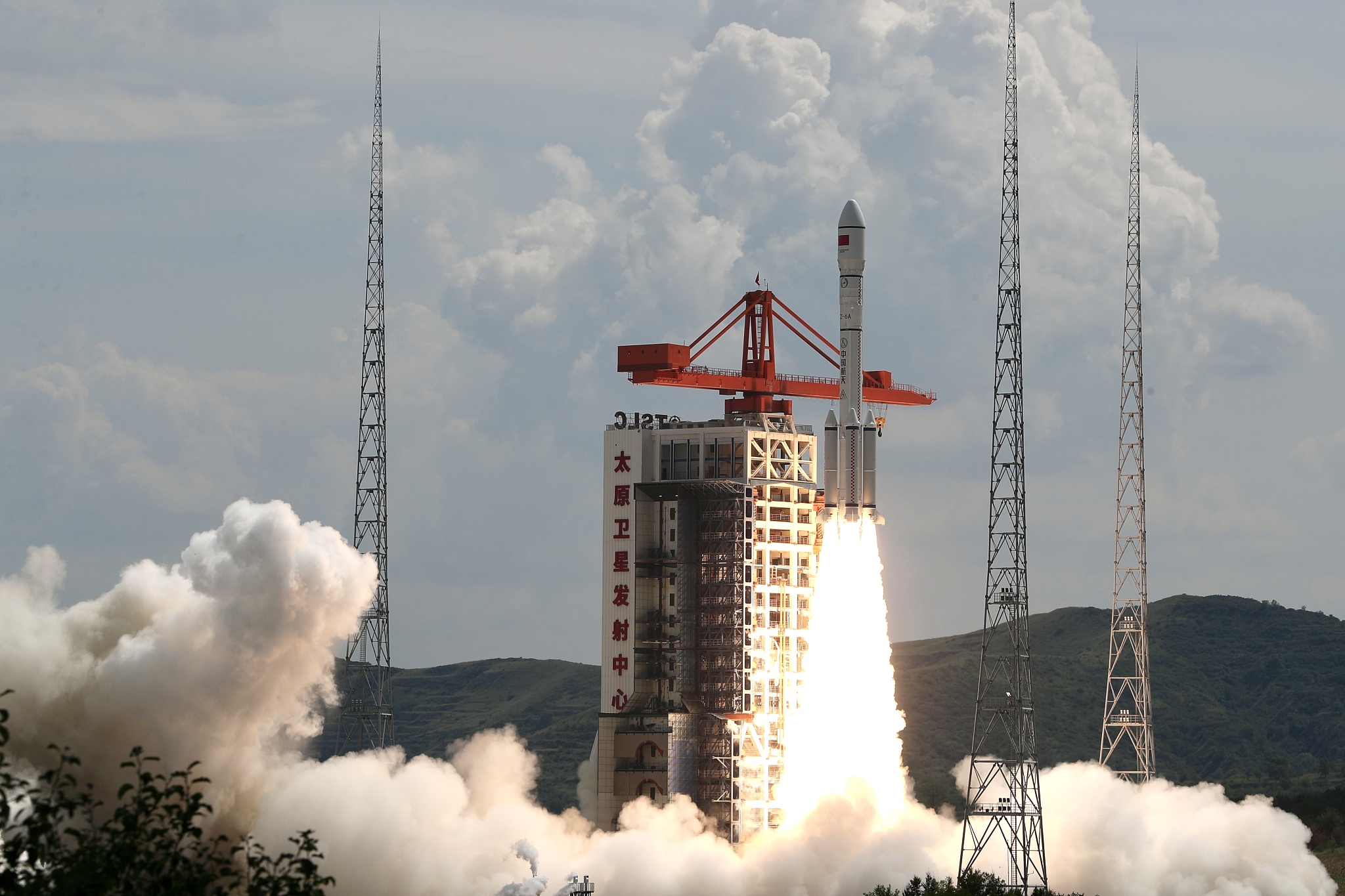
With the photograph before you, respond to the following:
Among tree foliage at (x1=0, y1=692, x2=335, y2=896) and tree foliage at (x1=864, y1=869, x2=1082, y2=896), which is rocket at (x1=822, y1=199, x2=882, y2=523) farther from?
tree foliage at (x1=0, y1=692, x2=335, y2=896)

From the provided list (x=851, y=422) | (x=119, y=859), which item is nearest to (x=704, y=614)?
(x=851, y=422)

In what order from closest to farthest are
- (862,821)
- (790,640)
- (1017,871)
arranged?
(1017,871), (862,821), (790,640)

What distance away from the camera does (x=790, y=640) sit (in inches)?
4316

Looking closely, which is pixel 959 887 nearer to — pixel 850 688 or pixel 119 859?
pixel 850 688

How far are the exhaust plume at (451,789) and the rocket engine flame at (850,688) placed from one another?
0.13 meters

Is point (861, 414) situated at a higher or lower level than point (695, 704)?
higher

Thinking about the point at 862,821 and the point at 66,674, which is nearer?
the point at 66,674

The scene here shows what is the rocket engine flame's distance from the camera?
345 ft

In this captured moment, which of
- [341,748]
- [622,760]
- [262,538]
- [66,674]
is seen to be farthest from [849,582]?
[66,674]

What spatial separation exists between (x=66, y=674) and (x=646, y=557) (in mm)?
38022

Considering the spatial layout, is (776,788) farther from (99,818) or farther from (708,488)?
(99,818)

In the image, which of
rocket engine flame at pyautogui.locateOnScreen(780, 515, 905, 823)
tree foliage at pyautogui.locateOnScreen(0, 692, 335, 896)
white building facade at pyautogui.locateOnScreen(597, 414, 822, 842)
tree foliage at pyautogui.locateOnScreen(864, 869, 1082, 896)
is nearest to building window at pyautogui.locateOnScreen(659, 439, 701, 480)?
white building facade at pyautogui.locateOnScreen(597, 414, 822, 842)

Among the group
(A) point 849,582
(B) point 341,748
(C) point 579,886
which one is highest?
(A) point 849,582

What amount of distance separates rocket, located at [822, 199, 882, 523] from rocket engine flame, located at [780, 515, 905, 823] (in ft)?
3.62
